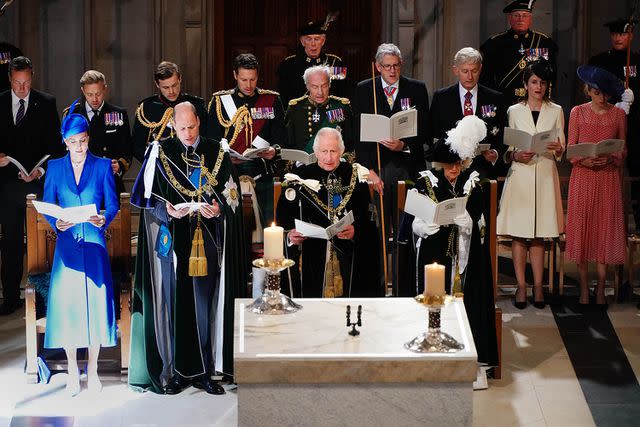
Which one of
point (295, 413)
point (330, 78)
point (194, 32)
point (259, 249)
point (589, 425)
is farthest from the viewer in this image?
point (194, 32)

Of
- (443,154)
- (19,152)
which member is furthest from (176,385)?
(19,152)

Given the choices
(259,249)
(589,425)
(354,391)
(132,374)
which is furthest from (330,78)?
(354,391)

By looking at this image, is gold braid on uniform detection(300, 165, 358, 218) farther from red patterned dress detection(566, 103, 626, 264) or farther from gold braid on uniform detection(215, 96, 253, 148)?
red patterned dress detection(566, 103, 626, 264)

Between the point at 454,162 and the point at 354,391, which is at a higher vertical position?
the point at 454,162

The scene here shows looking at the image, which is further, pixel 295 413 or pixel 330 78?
pixel 330 78

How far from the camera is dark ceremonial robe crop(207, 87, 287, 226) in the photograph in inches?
339

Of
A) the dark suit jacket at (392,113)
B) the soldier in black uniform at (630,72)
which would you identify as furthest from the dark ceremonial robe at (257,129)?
the soldier in black uniform at (630,72)

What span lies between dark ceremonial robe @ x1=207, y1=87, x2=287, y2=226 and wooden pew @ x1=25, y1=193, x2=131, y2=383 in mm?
1245

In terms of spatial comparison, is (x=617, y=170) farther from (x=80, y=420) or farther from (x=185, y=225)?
(x=80, y=420)

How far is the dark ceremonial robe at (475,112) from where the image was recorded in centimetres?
878

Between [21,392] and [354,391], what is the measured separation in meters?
3.21

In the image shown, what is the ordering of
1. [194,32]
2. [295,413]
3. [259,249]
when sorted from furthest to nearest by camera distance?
[194,32]
[259,249]
[295,413]

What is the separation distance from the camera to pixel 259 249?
834 centimetres

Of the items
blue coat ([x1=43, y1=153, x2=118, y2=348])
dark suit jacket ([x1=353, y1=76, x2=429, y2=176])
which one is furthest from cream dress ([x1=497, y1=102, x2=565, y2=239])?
blue coat ([x1=43, y1=153, x2=118, y2=348])
